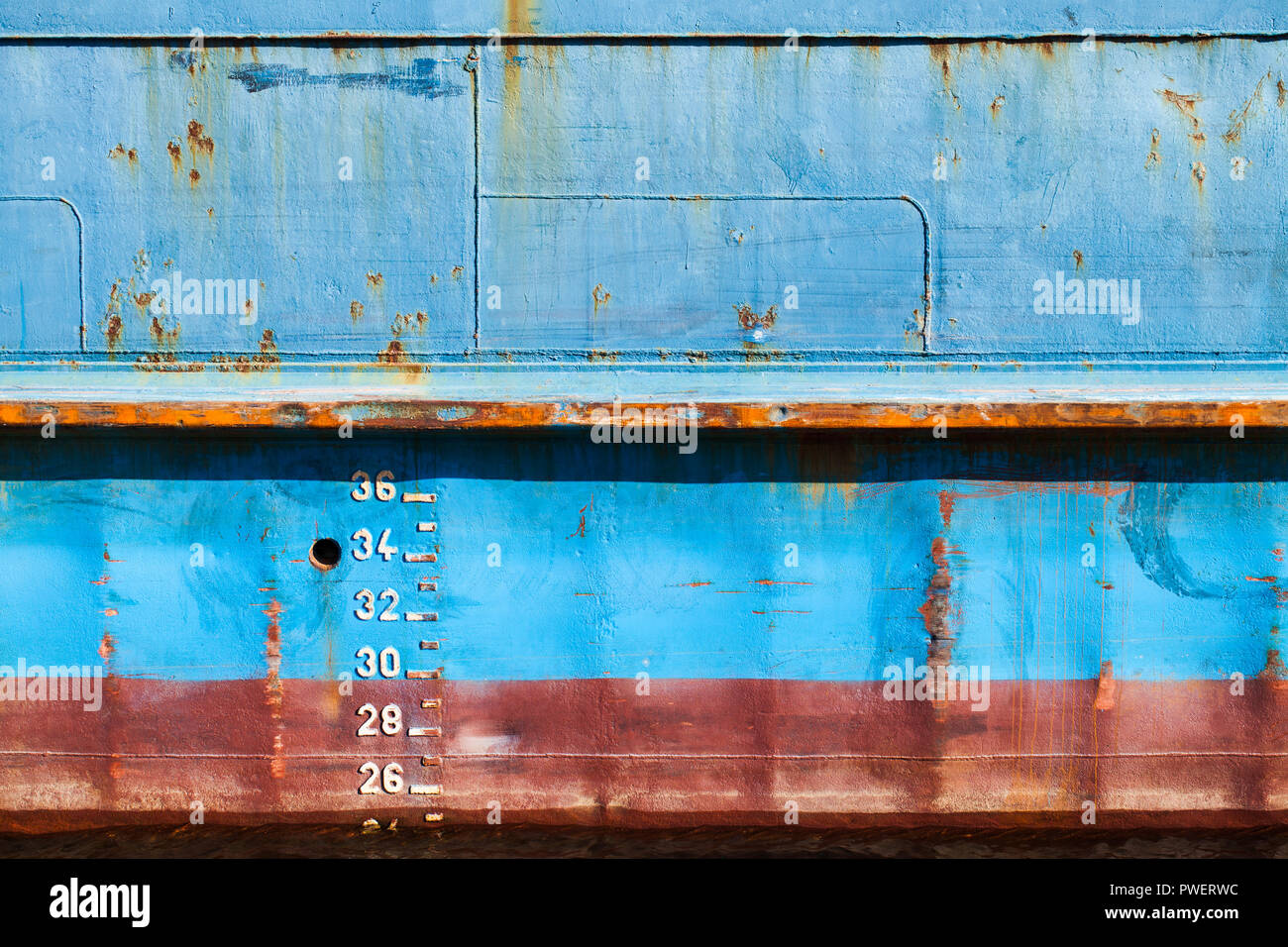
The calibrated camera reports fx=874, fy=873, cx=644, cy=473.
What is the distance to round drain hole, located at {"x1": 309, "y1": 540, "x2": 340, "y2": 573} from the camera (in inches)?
118

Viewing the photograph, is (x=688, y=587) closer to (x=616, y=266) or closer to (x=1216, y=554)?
(x=616, y=266)

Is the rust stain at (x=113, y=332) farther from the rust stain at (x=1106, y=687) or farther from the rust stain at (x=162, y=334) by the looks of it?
the rust stain at (x=1106, y=687)

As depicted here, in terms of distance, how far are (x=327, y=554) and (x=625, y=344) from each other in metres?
1.26

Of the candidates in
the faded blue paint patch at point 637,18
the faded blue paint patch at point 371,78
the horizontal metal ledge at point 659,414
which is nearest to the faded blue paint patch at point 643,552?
the horizontal metal ledge at point 659,414

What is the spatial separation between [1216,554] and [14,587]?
4.11 m

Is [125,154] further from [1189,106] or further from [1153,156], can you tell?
[1189,106]

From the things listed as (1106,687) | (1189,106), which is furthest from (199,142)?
(1106,687)

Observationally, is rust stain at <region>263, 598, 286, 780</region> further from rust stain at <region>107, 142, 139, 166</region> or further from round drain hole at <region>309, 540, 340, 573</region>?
rust stain at <region>107, 142, 139, 166</region>

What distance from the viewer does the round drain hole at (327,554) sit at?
2.99 m

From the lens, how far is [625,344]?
301cm

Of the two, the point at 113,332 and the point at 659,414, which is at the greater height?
the point at 113,332

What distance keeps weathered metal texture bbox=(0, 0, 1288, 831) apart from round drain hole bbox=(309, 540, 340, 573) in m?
0.04

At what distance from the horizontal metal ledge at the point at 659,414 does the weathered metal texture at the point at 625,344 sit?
124 millimetres
